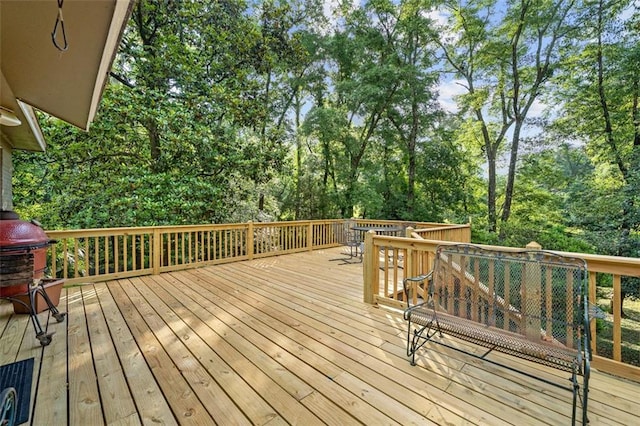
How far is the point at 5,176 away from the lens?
4.62 m

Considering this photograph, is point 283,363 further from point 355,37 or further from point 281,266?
point 355,37

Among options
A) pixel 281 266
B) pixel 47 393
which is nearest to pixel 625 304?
pixel 281 266

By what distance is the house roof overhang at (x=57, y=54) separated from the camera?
1.54m

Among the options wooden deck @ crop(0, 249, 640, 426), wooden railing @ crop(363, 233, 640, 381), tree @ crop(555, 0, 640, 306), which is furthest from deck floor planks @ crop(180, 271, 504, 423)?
tree @ crop(555, 0, 640, 306)

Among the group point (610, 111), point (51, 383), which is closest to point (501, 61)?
point (610, 111)

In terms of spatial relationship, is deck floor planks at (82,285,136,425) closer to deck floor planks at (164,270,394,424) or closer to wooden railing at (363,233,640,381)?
deck floor planks at (164,270,394,424)

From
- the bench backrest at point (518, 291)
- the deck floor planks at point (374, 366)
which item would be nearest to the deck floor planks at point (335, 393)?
the deck floor planks at point (374, 366)

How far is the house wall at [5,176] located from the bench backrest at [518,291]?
20.3ft

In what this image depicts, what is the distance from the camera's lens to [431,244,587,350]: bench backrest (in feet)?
5.74

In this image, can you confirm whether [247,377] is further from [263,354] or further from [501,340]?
[501,340]

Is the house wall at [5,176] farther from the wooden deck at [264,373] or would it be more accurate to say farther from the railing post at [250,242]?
the railing post at [250,242]

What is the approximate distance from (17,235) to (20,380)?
137 cm

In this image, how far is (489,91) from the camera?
10.5 m

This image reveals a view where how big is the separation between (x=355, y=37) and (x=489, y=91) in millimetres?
5542
